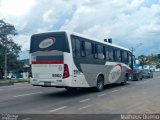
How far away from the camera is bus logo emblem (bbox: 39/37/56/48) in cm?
1686

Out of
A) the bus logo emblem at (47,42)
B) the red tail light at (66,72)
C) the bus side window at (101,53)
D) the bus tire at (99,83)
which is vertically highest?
the bus logo emblem at (47,42)

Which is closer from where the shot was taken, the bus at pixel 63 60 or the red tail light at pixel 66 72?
the red tail light at pixel 66 72

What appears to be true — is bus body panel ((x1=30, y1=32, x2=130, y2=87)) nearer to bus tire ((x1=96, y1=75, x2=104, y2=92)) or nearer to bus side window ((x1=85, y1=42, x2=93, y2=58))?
bus side window ((x1=85, y1=42, x2=93, y2=58))

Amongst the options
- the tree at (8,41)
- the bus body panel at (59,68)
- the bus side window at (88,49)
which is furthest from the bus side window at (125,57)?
the tree at (8,41)

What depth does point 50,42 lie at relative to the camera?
16906 millimetres

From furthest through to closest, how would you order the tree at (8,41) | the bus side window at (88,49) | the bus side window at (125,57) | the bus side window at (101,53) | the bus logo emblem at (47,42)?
the tree at (8,41) → the bus side window at (125,57) → the bus side window at (101,53) → the bus side window at (88,49) → the bus logo emblem at (47,42)

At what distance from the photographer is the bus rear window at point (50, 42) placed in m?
16.5

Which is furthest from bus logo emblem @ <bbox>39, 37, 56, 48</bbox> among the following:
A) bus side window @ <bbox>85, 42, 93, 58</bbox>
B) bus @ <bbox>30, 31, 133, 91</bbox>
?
bus side window @ <bbox>85, 42, 93, 58</bbox>

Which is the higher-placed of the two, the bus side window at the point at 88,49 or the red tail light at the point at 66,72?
the bus side window at the point at 88,49

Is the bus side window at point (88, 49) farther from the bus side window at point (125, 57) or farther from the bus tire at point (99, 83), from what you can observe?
the bus side window at point (125, 57)

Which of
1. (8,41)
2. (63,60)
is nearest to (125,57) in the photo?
(63,60)

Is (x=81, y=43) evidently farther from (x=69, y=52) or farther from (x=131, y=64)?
(x=131, y=64)

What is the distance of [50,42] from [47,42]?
180 millimetres

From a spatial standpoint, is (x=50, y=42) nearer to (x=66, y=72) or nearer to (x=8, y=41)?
(x=66, y=72)
